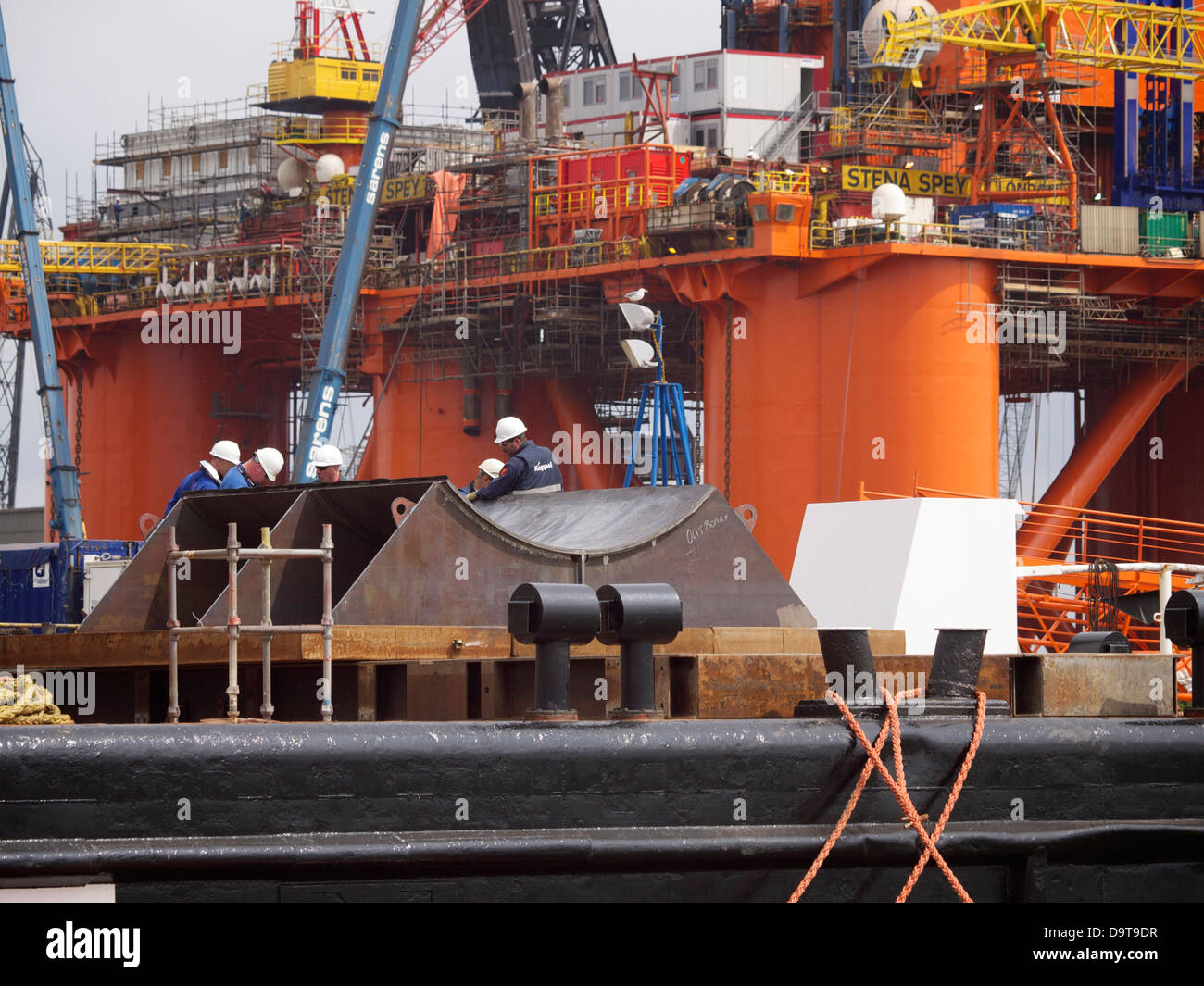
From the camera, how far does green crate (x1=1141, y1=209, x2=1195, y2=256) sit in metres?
45.3

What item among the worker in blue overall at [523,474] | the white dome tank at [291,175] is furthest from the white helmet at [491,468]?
the white dome tank at [291,175]

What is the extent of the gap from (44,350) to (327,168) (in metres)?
18.9

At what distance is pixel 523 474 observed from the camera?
42.6 feet

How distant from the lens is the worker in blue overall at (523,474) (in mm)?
12938

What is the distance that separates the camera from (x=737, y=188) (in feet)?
149

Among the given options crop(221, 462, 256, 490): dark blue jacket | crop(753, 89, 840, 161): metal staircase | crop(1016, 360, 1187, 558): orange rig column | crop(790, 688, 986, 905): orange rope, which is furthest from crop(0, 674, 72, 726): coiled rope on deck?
crop(753, 89, 840, 161): metal staircase

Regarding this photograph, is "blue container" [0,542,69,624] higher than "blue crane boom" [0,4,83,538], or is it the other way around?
"blue crane boom" [0,4,83,538]

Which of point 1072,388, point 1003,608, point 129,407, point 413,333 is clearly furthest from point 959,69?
point 1003,608

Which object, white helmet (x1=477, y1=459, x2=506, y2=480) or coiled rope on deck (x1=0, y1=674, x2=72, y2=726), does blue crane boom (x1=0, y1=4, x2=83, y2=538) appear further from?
coiled rope on deck (x1=0, y1=674, x2=72, y2=726)

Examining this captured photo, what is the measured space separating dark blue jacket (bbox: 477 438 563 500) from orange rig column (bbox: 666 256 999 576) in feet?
97.9

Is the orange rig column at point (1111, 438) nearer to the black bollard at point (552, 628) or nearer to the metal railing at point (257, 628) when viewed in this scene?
the metal railing at point (257, 628)


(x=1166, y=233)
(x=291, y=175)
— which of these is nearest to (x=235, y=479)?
(x=1166, y=233)

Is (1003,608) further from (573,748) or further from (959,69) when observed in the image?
(959,69)

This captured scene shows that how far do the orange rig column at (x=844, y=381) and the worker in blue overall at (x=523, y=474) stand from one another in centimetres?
2973
